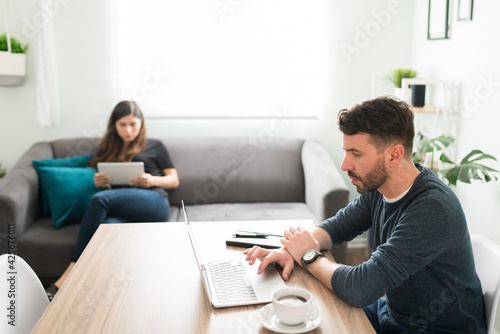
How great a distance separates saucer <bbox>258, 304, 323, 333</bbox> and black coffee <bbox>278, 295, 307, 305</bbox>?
3cm

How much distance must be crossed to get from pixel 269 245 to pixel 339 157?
2120mm

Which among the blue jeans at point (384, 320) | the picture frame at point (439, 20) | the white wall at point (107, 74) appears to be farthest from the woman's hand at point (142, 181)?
the picture frame at point (439, 20)

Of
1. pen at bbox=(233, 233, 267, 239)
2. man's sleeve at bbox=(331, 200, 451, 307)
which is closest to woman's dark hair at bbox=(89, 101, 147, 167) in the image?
pen at bbox=(233, 233, 267, 239)

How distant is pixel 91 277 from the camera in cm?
142

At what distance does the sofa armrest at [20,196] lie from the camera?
2.65 metres

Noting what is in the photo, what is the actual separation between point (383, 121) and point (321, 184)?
1.51 metres

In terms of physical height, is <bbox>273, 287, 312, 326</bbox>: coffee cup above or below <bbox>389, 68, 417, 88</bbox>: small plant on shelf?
below

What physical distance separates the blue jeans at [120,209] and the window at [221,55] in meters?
0.87

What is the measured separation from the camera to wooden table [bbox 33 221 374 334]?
1165 mm

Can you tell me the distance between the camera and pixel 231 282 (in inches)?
53.9

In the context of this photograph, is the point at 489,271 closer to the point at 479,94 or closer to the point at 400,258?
the point at 400,258

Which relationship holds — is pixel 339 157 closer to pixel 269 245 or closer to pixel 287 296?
pixel 269 245

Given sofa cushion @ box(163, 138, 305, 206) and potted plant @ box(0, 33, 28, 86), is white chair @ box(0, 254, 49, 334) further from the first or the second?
potted plant @ box(0, 33, 28, 86)

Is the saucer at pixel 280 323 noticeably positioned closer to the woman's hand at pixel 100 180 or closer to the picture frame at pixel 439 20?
the woman's hand at pixel 100 180
